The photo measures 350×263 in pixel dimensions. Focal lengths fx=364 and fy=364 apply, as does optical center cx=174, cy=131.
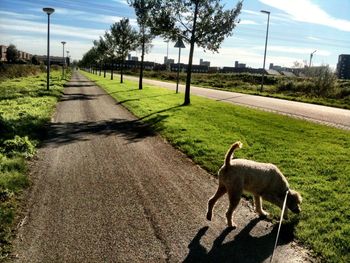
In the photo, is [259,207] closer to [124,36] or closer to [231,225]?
[231,225]

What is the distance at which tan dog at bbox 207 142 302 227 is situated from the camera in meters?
5.91

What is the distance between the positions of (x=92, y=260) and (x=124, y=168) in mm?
4329

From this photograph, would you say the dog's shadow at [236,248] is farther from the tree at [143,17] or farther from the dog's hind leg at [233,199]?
the tree at [143,17]

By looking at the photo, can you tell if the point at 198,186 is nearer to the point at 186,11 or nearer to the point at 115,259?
the point at 115,259

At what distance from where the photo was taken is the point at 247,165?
19.9 ft

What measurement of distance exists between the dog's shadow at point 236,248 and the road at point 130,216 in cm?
1

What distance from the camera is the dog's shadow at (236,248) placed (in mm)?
4980

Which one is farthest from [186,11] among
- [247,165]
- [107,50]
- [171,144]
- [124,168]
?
[107,50]

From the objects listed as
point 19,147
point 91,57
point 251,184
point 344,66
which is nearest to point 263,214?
point 251,184

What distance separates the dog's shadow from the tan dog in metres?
0.44

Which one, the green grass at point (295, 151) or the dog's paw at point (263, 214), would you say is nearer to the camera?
the green grass at point (295, 151)

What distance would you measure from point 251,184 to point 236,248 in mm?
1180

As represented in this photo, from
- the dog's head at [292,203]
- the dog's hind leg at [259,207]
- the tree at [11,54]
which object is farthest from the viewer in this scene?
the tree at [11,54]

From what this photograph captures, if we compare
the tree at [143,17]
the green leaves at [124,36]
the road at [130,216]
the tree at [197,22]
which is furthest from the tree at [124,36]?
the road at [130,216]
